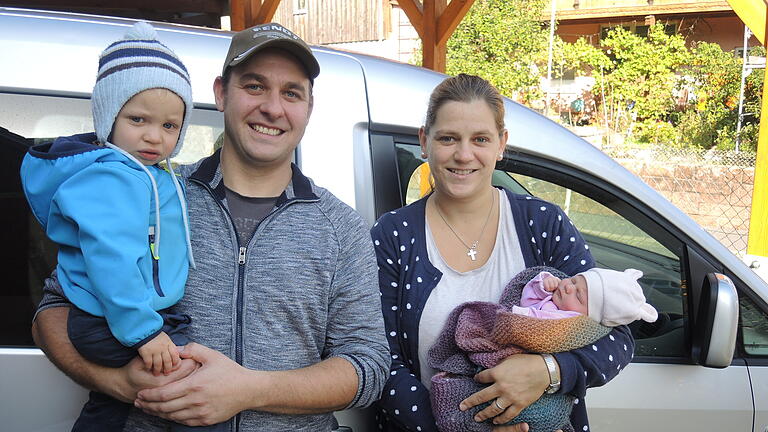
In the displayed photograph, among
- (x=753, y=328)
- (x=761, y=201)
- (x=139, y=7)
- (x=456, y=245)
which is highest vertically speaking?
(x=139, y=7)

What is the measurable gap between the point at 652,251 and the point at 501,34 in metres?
11.4

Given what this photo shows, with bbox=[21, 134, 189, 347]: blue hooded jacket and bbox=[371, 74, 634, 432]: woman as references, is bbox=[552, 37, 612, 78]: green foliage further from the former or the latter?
bbox=[21, 134, 189, 347]: blue hooded jacket

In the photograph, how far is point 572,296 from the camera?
1867 mm

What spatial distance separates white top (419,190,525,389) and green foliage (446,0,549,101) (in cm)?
1169

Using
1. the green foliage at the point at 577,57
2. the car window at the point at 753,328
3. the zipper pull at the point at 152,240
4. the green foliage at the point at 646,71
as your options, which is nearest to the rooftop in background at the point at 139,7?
the zipper pull at the point at 152,240

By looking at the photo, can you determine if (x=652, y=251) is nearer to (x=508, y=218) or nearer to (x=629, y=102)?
(x=508, y=218)

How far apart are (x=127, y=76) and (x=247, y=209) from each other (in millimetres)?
416

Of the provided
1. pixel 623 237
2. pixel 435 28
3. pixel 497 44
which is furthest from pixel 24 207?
pixel 497 44

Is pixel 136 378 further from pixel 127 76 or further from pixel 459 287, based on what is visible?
pixel 459 287

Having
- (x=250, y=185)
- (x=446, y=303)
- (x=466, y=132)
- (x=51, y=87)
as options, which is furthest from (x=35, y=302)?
(x=466, y=132)

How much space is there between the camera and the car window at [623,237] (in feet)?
7.73

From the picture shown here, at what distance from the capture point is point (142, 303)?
5.10ft

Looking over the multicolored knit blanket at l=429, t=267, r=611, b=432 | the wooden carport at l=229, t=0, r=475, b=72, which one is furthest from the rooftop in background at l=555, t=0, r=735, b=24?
the multicolored knit blanket at l=429, t=267, r=611, b=432

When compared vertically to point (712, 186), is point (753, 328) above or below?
below
